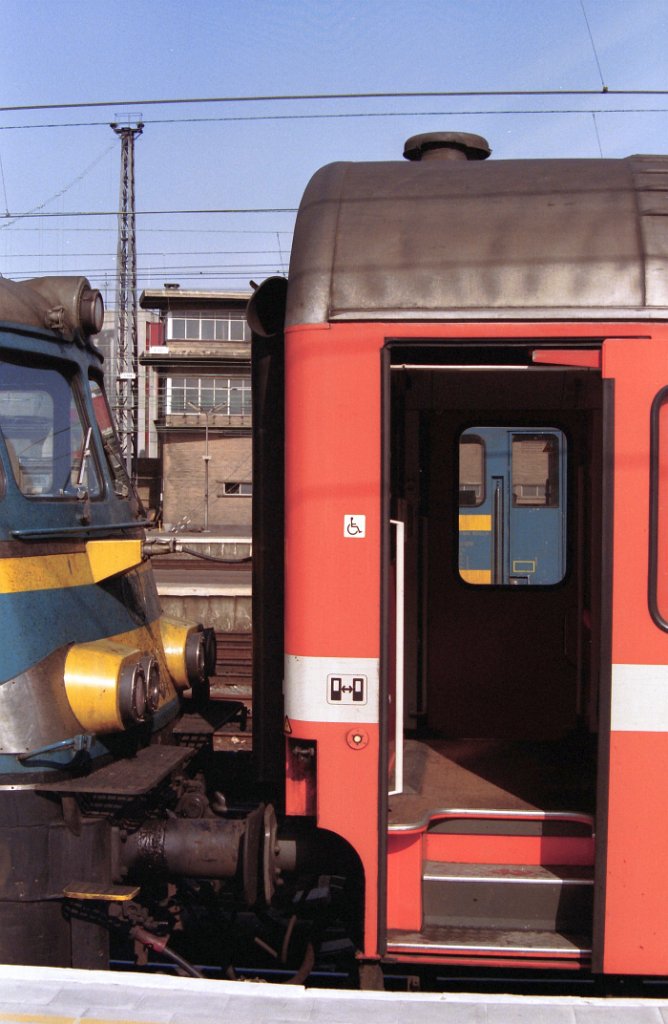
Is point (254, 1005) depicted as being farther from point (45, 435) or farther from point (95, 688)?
point (45, 435)

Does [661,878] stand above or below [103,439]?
below

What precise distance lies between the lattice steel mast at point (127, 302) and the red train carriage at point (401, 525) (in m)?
25.3

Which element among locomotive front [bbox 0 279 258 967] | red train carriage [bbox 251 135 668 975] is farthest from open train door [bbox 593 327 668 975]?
locomotive front [bbox 0 279 258 967]

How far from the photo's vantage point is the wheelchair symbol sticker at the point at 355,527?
13.0 feet

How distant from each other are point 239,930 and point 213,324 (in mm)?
41453

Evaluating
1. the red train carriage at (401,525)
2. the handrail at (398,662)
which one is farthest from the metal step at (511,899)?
the handrail at (398,662)

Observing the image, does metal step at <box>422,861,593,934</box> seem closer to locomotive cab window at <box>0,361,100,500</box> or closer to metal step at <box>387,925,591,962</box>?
metal step at <box>387,925,591,962</box>

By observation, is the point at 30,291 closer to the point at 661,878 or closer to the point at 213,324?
the point at 661,878

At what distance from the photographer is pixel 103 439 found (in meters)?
5.53

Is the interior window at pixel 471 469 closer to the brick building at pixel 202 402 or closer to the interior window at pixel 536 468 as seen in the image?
the interior window at pixel 536 468

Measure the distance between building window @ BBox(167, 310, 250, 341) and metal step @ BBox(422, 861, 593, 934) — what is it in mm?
41897

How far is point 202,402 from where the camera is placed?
44.2 metres

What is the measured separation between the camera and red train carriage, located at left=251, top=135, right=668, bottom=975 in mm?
3801

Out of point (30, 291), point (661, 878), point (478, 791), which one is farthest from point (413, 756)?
point (30, 291)
